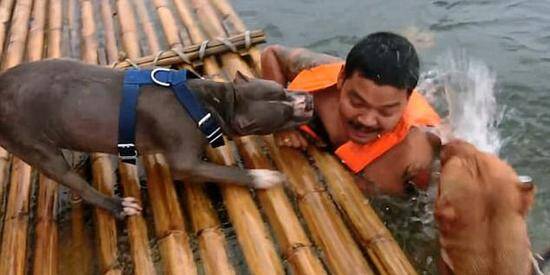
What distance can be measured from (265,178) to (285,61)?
0.92m

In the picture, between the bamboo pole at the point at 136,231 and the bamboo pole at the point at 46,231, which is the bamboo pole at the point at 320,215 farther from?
the bamboo pole at the point at 46,231

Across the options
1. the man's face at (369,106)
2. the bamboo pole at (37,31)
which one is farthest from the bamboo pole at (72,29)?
the man's face at (369,106)

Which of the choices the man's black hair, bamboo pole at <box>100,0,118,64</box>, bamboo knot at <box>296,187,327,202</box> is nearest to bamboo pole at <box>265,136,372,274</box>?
bamboo knot at <box>296,187,327,202</box>

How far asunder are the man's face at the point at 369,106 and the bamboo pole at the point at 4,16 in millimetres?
2947

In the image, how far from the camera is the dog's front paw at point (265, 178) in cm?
351

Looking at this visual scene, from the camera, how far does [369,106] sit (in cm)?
322

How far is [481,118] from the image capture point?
441 centimetres

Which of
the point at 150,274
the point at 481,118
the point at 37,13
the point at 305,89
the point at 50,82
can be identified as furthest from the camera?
the point at 37,13

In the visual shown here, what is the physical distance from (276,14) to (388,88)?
9.39ft

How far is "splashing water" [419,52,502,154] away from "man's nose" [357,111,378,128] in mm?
804

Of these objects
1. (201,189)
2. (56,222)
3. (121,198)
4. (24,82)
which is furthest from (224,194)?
(24,82)

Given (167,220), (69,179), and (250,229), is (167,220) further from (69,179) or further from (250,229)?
(69,179)

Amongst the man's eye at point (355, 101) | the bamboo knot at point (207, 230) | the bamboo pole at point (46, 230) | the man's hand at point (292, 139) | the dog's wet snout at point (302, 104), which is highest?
the man's eye at point (355, 101)

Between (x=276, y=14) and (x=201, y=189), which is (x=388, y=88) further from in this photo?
(x=276, y=14)
